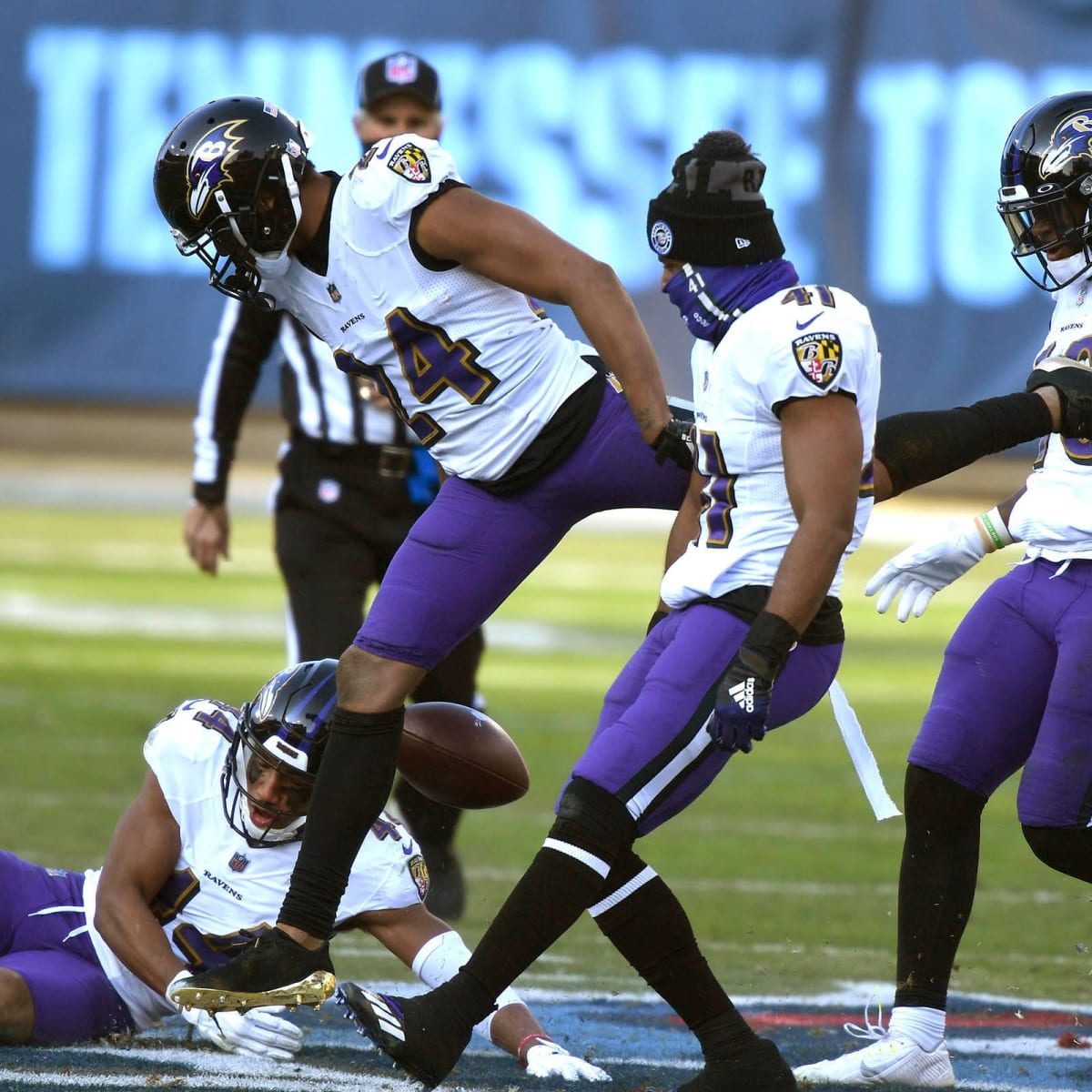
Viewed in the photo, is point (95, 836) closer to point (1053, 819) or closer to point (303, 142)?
point (303, 142)

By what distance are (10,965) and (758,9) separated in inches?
381

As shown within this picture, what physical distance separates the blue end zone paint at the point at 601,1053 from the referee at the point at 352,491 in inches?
36.7

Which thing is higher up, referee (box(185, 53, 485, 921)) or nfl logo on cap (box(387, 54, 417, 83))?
nfl logo on cap (box(387, 54, 417, 83))

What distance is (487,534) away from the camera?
3422 mm

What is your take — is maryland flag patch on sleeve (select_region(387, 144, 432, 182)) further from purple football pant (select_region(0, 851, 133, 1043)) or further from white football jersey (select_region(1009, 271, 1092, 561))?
purple football pant (select_region(0, 851, 133, 1043))

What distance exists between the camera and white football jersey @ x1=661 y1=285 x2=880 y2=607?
10.0ft

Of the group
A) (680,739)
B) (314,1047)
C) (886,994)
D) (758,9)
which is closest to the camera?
(680,739)

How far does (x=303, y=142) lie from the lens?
3588 millimetres

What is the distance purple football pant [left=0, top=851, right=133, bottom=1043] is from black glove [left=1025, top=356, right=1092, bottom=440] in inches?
81.0

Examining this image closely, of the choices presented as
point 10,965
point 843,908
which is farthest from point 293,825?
point 843,908

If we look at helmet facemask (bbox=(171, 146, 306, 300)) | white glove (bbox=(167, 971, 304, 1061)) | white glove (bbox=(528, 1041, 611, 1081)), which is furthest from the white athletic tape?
helmet facemask (bbox=(171, 146, 306, 300))

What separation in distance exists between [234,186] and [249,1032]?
1.54 metres

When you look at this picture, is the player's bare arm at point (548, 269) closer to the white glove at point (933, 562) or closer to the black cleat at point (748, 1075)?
the white glove at point (933, 562)

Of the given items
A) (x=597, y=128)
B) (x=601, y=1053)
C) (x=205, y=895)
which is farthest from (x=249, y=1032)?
(x=597, y=128)
